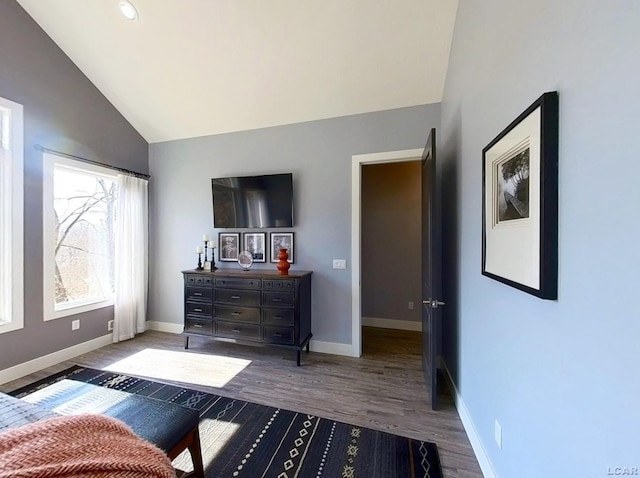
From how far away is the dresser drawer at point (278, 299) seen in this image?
9.51 feet

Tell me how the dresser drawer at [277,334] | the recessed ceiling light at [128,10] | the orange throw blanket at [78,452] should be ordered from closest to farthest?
the orange throw blanket at [78,452], the recessed ceiling light at [128,10], the dresser drawer at [277,334]

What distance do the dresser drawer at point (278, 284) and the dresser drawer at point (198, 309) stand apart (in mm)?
792

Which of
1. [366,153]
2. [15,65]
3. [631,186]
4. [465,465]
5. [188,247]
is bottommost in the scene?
[465,465]

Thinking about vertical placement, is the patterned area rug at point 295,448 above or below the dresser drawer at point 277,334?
below

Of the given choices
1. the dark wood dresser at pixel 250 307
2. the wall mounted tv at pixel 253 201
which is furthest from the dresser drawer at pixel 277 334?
the wall mounted tv at pixel 253 201

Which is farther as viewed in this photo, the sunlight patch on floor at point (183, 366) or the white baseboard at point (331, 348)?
the white baseboard at point (331, 348)

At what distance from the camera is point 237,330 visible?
3.08 meters

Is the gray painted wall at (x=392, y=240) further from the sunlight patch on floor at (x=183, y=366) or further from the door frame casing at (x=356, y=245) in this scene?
the sunlight patch on floor at (x=183, y=366)

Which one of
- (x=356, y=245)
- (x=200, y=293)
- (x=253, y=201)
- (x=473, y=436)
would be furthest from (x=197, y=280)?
(x=473, y=436)

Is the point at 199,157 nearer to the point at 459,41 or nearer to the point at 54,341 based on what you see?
the point at 54,341

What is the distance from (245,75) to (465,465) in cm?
380

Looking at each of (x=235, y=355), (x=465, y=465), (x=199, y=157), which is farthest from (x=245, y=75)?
(x=465, y=465)

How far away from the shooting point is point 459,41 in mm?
2100

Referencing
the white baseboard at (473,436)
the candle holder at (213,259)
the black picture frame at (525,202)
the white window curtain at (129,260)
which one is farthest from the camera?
the white window curtain at (129,260)
